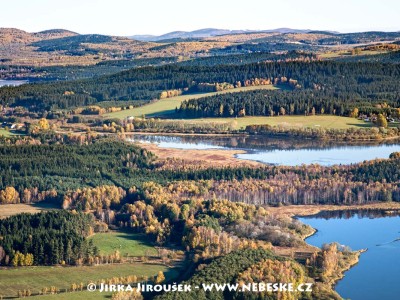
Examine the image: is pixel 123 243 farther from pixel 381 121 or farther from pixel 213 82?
pixel 213 82

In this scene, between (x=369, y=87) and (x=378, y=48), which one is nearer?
(x=369, y=87)

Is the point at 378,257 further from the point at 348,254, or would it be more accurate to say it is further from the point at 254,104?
the point at 254,104

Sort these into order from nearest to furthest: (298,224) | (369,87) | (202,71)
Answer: (298,224) < (369,87) < (202,71)

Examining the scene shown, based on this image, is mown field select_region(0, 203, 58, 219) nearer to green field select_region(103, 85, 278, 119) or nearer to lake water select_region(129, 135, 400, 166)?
lake water select_region(129, 135, 400, 166)

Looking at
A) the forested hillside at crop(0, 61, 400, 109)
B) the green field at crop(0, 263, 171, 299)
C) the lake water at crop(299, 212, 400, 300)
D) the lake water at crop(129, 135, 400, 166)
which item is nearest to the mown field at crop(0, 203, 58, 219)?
the green field at crop(0, 263, 171, 299)

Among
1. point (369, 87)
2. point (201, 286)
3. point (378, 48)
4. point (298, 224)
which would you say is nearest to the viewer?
point (201, 286)

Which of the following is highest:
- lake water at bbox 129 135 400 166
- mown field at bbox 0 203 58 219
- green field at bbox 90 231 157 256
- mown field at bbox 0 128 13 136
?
mown field at bbox 0 128 13 136

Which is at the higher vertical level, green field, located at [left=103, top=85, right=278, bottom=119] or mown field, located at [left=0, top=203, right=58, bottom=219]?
green field, located at [left=103, top=85, right=278, bottom=119]

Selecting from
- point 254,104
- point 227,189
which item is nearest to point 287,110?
point 254,104
